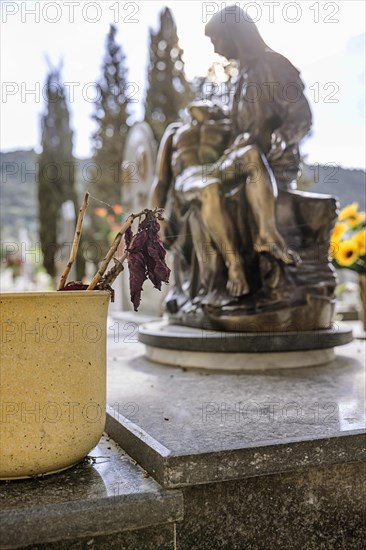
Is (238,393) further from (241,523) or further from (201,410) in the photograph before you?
(241,523)

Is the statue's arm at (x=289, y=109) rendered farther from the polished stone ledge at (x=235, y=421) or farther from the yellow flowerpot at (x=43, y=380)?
the yellow flowerpot at (x=43, y=380)

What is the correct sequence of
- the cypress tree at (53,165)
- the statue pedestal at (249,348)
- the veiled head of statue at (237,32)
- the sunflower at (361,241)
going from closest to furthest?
the statue pedestal at (249,348) < the veiled head of statue at (237,32) < the sunflower at (361,241) < the cypress tree at (53,165)

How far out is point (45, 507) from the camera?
2.93ft

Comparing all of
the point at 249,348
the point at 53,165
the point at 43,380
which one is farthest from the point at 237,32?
the point at 53,165

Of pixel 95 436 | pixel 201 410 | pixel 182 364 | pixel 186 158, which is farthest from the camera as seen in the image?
pixel 186 158

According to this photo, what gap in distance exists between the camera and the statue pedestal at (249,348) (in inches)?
76.4

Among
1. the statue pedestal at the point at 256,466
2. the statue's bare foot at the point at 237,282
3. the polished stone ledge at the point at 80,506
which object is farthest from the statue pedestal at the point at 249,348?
the polished stone ledge at the point at 80,506

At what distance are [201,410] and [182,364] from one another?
0.69 meters

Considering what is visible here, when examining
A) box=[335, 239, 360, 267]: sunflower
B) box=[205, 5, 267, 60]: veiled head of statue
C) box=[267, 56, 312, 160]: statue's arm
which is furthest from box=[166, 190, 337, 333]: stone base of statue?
box=[335, 239, 360, 267]: sunflower

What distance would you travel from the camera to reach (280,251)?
2080mm

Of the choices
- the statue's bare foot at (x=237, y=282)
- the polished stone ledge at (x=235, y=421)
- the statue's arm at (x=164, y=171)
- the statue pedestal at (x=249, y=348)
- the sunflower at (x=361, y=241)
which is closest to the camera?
the polished stone ledge at (x=235, y=421)

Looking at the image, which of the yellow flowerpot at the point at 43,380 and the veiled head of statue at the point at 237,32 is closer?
the yellow flowerpot at the point at 43,380

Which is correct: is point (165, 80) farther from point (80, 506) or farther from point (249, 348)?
point (80, 506)

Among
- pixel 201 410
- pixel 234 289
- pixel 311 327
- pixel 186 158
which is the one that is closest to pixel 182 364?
pixel 234 289
